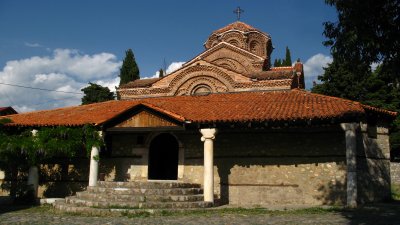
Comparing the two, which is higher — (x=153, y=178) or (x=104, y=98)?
(x=104, y=98)

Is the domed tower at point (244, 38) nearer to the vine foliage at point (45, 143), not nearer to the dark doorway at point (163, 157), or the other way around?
the dark doorway at point (163, 157)

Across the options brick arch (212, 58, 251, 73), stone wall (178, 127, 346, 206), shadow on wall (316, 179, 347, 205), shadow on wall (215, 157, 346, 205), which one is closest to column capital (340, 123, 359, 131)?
stone wall (178, 127, 346, 206)

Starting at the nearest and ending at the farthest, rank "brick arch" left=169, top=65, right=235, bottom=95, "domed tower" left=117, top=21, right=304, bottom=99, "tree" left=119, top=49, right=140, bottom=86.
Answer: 1. "domed tower" left=117, top=21, right=304, bottom=99
2. "brick arch" left=169, top=65, right=235, bottom=95
3. "tree" left=119, top=49, right=140, bottom=86

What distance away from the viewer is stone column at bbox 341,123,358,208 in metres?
10.7

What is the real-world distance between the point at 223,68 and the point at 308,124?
915cm

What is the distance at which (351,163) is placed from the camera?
10.8 m

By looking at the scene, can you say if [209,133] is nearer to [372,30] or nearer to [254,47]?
[372,30]

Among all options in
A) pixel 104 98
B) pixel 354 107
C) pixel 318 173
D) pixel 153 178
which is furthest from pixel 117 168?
pixel 104 98

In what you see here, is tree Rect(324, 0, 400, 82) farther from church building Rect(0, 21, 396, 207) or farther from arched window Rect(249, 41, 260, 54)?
arched window Rect(249, 41, 260, 54)

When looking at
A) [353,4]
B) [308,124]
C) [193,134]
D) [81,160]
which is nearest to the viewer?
[353,4]

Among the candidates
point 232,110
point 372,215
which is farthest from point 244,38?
point 372,215

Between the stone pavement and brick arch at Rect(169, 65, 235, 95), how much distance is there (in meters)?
10.4

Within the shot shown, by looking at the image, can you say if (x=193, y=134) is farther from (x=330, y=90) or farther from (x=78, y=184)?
(x=330, y=90)

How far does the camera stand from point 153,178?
46.8ft
